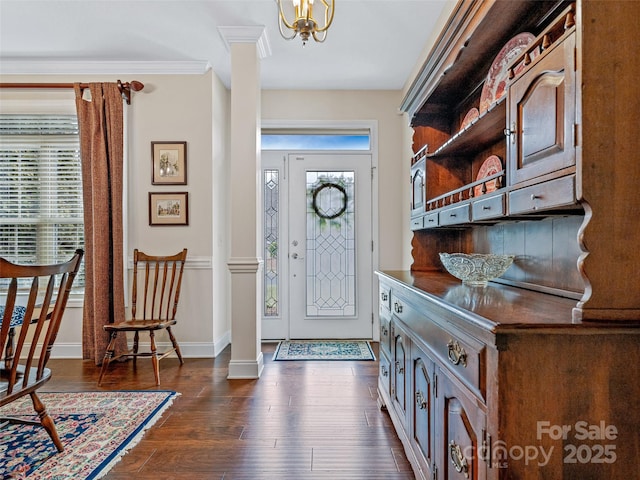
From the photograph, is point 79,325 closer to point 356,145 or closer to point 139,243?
point 139,243

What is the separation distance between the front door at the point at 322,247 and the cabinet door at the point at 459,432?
297cm

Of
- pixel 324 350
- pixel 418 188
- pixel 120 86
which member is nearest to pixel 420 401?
pixel 418 188

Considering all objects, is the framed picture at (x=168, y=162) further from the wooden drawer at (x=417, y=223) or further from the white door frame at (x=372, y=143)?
the wooden drawer at (x=417, y=223)

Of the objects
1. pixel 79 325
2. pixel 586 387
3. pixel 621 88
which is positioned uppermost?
pixel 621 88

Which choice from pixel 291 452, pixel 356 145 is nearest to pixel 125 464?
pixel 291 452

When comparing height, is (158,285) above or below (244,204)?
below

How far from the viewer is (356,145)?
434 centimetres

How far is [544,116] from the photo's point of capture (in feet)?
3.59

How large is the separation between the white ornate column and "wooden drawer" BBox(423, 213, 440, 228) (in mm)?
1436

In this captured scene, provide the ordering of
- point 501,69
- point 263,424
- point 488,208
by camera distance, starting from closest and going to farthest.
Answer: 1. point 488,208
2. point 501,69
3. point 263,424

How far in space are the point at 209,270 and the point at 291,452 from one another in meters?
2.10

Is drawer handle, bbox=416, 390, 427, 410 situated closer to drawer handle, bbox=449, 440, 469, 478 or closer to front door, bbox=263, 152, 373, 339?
drawer handle, bbox=449, 440, 469, 478

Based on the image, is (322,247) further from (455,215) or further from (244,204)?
(455,215)

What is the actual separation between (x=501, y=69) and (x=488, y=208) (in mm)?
691
